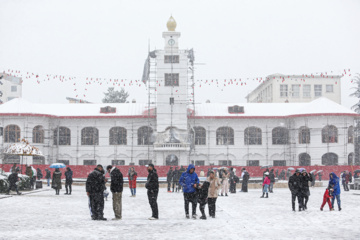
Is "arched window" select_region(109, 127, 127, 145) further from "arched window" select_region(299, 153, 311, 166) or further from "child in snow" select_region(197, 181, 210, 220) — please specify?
"child in snow" select_region(197, 181, 210, 220)

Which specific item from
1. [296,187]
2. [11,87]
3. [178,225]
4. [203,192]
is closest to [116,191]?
[178,225]

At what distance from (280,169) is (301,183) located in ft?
94.5

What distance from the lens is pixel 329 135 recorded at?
47.5 metres

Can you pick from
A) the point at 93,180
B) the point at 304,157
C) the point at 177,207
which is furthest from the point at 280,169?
the point at 93,180

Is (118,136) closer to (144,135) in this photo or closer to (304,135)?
(144,135)

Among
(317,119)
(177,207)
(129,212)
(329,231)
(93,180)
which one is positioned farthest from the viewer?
(317,119)

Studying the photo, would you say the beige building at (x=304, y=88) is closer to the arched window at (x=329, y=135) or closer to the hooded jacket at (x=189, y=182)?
the arched window at (x=329, y=135)

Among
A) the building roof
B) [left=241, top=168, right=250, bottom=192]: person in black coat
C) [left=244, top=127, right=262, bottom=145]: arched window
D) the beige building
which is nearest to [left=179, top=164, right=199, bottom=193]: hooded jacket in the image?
[left=241, top=168, right=250, bottom=192]: person in black coat

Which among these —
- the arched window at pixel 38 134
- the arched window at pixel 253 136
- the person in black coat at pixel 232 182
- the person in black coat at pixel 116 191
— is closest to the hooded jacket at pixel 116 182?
the person in black coat at pixel 116 191

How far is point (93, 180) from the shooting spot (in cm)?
1384

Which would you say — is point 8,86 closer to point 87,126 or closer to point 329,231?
point 87,126

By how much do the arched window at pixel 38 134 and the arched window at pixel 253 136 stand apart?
66.3ft

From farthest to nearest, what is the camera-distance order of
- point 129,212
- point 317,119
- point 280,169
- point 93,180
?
point 317,119, point 280,169, point 129,212, point 93,180

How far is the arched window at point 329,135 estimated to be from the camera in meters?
47.4
